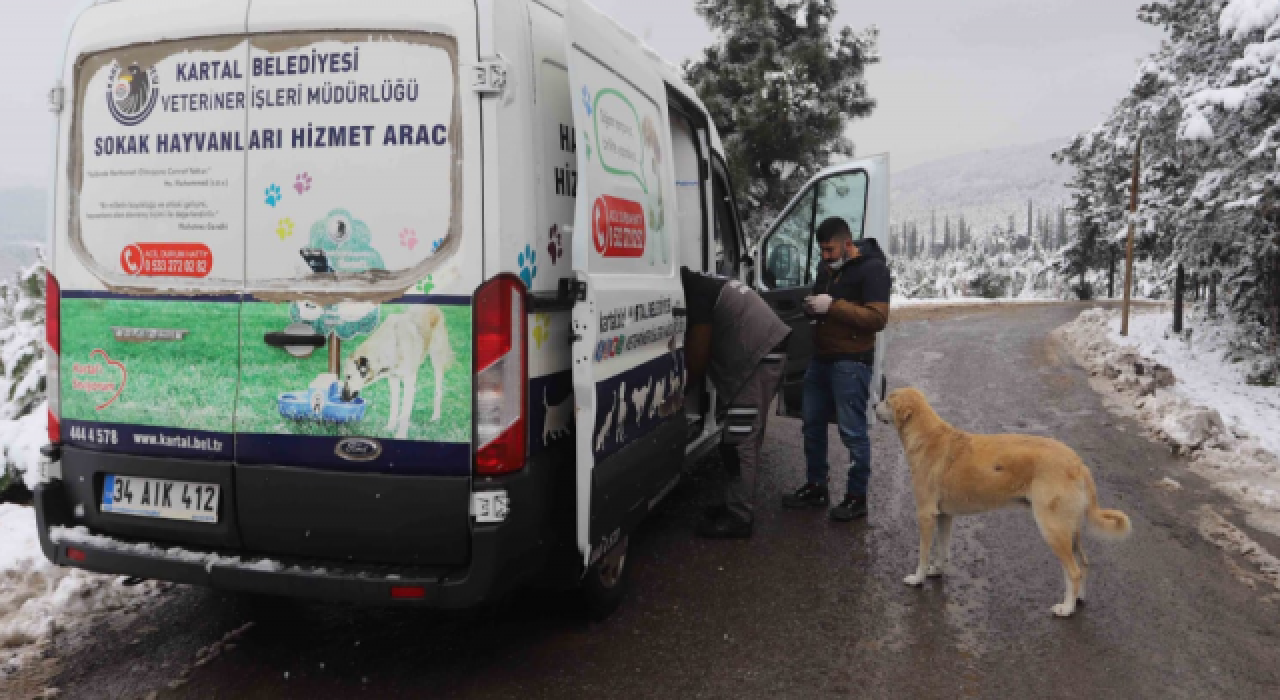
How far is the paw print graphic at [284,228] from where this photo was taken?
2.93 metres

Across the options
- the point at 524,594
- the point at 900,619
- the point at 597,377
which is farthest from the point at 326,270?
the point at 900,619

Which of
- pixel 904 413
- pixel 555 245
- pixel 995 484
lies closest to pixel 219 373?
pixel 555 245

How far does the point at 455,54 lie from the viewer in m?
2.81

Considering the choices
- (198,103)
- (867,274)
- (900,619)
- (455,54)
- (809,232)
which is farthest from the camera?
(809,232)

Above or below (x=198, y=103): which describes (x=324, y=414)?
below

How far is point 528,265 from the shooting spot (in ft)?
9.62

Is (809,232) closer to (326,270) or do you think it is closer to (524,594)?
(524,594)

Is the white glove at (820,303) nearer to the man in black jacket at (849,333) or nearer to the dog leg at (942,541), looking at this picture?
the man in black jacket at (849,333)

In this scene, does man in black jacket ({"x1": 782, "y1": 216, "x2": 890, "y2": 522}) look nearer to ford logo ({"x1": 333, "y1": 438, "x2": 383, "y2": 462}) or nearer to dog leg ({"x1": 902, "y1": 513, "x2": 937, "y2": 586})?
dog leg ({"x1": 902, "y1": 513, "x2": 937, "y2": 586})

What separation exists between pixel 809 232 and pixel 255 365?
14.5 ft

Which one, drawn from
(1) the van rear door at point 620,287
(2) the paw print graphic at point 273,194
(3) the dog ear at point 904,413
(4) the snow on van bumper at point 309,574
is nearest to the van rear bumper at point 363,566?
(4) the snow on van bumper at point 309,574

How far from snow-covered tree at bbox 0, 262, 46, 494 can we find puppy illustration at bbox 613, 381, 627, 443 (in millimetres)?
3582

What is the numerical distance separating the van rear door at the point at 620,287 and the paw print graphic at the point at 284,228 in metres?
1.00

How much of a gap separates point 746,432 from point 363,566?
2.56m
